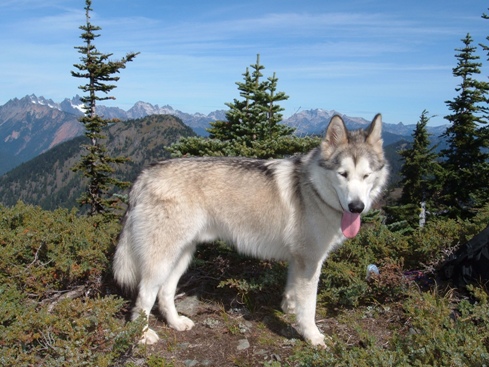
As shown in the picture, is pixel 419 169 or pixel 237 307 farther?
pixel 419 169

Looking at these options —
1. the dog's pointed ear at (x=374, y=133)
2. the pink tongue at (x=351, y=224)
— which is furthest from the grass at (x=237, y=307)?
the dog's pointed ear at (x=374, y=133)

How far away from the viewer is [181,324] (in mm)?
5113

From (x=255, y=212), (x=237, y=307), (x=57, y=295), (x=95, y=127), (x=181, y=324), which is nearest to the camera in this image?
(x=255, y=212)

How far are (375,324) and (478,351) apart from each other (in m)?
1.88

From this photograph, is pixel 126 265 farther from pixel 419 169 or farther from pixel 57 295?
pixel 419 169

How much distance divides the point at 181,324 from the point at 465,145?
29486mm

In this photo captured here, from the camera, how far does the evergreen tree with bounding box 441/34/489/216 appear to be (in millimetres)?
26391

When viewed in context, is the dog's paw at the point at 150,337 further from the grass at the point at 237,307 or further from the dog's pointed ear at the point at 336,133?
the dog's pointed ear at the point at 336,133

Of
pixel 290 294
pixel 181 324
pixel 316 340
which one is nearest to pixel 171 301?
pixel 181 324

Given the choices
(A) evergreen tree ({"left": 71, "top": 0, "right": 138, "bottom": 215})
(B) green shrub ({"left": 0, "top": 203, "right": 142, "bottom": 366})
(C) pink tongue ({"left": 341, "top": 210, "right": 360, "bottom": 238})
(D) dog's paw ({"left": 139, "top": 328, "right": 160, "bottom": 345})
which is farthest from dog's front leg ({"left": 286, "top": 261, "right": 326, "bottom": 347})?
(A) evergreen tree ({"left": 71, "top": 0, "right": 138, "bottom": 215})

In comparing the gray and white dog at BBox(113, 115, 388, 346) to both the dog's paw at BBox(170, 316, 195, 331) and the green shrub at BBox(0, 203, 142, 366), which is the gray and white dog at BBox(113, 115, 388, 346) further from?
the green shrub at BBox(0, 203, 142, 366)

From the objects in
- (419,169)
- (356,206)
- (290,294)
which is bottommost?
(419,169)

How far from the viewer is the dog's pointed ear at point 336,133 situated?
4.43 metres

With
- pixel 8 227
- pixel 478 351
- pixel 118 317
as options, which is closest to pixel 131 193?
pixel 118 317
